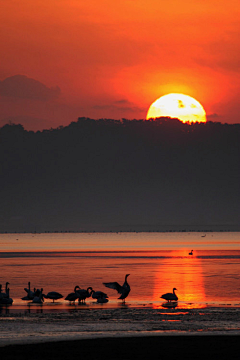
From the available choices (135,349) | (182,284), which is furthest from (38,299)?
(135,349)

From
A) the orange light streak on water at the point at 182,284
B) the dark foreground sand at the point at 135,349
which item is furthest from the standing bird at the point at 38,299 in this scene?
the dark foreground sand at the point at 135,349

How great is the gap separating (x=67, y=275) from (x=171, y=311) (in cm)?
2559

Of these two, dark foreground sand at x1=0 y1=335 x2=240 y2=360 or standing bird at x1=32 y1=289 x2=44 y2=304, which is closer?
dark foreground sand at x1=0 y1=335 x2=240 y2=360

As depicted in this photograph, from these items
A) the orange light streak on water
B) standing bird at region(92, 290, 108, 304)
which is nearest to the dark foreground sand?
standing bird at region(92, 290, 108, 304)

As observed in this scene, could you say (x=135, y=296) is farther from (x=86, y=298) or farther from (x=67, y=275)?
(x=67, y=275)

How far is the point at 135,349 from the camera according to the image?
66.1 feet

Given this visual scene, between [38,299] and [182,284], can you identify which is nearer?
[38,299]

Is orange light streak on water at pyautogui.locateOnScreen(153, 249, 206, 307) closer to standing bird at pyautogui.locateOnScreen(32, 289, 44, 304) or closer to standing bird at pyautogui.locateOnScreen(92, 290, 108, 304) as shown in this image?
standing bird at pyautogui.locateOnScreen(92, 290, 108, 304)

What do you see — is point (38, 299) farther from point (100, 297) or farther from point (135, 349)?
point (135, 349)

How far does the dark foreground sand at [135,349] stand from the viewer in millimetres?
19094

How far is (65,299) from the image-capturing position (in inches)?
1430

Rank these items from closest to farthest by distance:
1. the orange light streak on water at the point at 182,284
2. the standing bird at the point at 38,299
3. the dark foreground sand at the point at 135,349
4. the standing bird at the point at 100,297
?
the dark foreground sand at the point at 135,349 → the standing bird at the point at 38,299 → the standing bird at the point at 100,297 → the orange light streak on water at the point at 182,284

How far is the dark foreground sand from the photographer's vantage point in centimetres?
1909

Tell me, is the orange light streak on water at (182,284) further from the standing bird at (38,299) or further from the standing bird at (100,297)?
the standing bird at (38,299)
